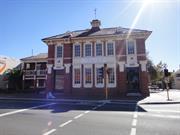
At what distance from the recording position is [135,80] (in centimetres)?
2533

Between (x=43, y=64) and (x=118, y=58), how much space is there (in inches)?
672

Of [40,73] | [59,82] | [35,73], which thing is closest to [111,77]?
[59,82]

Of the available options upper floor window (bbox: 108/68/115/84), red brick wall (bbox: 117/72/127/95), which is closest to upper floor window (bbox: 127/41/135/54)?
red brick wall (bbox: 117/72/127/95)

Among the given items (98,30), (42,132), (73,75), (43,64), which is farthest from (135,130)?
(43,64)

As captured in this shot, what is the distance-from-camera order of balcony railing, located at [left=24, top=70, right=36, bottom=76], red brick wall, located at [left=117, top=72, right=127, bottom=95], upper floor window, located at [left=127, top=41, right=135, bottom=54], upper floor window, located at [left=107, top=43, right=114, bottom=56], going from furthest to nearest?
balcony railing, located at [left=24, top=70, right=36, bottom=76] → upper floor window, located at [left=107, top=43, right=114, bottom=56] → upper floor window, located at [left=127, top=41, right=135, bottom=54] → red brick wall, located at [left=117, top=72, right=127, bottom=95]

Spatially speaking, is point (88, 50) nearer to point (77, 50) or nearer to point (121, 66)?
point (77, 50)

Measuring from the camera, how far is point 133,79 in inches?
999

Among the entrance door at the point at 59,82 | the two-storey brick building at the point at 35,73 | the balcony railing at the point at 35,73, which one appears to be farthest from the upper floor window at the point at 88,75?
the balcony railing at the point at 35,73

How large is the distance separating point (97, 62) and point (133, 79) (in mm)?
4960

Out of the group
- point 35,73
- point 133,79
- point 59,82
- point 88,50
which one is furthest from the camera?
point 35,73

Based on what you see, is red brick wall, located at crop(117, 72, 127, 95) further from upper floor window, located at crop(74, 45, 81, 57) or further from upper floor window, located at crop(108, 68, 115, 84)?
upper floor window, located at crop(74, 45, 81, 57)

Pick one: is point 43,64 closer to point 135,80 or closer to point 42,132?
point 135,80

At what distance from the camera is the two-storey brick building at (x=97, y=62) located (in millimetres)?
25188

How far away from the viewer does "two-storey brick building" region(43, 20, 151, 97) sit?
25.2m
